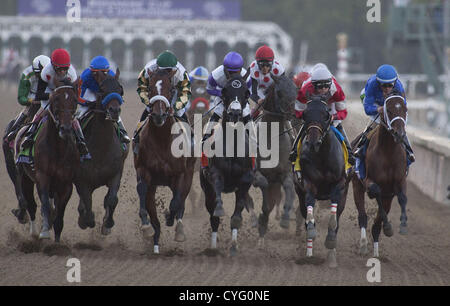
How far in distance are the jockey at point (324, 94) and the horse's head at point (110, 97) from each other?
1760 mm

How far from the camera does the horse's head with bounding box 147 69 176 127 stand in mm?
9164

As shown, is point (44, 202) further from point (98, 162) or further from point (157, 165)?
point (157, 165)

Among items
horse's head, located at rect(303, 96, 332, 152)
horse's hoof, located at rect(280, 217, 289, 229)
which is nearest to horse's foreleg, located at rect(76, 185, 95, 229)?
horse's hoof, located at rect(280, 217, 289, 229)

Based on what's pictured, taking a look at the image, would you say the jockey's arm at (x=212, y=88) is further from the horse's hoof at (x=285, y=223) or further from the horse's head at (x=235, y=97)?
the horse's hoof at (x=285, y=223)

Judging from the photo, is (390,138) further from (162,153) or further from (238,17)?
(238,17)

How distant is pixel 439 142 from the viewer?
14648 millimetres

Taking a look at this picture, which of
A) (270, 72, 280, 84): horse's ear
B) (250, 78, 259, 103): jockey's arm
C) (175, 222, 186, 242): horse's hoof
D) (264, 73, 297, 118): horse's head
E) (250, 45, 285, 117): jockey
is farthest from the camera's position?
(250, 78, 259, 103): jockey's arm

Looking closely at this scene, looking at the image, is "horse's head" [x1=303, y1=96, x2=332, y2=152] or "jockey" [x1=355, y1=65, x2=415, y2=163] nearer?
"horse's head" [x1=303, y1=96, x2=332, y2=152]

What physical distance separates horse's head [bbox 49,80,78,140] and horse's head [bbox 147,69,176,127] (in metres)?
0.74

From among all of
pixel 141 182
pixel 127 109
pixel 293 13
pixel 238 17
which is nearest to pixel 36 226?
pixel 141 182

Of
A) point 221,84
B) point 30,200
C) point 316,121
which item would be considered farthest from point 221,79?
point 30,200

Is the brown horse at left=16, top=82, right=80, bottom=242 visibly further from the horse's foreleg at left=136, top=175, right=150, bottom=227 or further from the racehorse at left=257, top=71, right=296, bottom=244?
the racehorse at left=257, top=71, right=296, bottom=244

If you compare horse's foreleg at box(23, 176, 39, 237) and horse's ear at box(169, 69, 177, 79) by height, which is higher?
horse's ear at box(169, 69, 177, 79)
